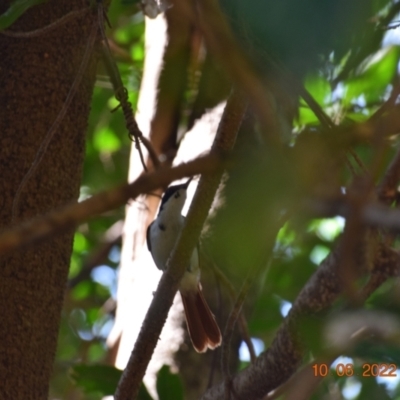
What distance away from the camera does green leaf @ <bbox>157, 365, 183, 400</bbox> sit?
182 centimetres

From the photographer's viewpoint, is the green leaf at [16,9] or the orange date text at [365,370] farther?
the green leaf at [16,9]

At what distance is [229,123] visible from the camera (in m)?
1.68

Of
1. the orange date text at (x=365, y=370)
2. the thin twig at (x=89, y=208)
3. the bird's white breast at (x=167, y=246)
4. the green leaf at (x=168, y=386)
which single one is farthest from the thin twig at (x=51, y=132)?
the bird's white breast at (x=167, y=246)

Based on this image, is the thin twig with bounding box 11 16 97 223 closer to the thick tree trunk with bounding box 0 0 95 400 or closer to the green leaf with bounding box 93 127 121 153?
the thick tree trunk with bounding box 0 0 95 400

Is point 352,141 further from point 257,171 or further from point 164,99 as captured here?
point 164,99

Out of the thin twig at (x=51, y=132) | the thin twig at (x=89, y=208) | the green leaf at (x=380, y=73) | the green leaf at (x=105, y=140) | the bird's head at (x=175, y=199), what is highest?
the green leaf at (x=105, y=140)

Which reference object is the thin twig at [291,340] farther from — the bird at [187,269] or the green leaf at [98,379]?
the bird at [187,269]

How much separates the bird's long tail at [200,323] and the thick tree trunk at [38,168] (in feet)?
2.47

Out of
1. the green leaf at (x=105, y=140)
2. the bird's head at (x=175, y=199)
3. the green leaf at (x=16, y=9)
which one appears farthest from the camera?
the green leaf at (x=105, y=140)

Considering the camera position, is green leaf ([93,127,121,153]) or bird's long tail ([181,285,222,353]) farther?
green leaf ([93,127,121,153])

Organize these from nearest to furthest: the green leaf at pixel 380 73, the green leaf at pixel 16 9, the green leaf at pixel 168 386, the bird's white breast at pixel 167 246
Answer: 1. the green leaf at pixel 16 9
2. the green leaf at pixel 168 386
3. the green leaf at pixel 380 73
4. the bird's white breast at pixel 167 246

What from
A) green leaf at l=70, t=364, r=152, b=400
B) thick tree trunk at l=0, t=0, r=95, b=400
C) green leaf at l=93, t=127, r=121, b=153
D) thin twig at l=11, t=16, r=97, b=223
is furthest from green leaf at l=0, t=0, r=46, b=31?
green leaf at l=93, t=127, r=121, b=153

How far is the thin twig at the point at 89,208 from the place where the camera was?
732mm

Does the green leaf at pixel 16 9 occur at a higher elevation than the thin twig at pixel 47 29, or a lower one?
lower
